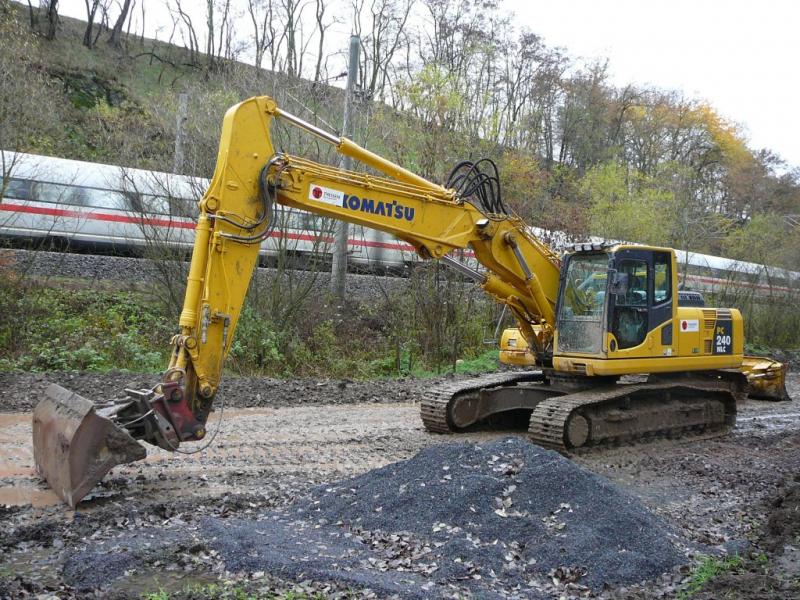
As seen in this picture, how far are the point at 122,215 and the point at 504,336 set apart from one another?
35.2 feet

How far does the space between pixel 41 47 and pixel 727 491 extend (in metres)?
36.3

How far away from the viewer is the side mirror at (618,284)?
880cm

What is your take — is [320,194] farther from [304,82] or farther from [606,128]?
[606,128]

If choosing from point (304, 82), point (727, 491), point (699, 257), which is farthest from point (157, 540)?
point (699, 257)

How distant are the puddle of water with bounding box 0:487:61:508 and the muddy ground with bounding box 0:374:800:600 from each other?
19mm

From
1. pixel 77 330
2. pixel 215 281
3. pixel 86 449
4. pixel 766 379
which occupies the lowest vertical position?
pixel 86 449

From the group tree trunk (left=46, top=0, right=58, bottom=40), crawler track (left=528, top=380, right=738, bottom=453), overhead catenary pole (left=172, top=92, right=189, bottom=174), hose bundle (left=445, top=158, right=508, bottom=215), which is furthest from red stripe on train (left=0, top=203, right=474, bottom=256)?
tree trunk (left=46, top=0, right=58, bottom=40)

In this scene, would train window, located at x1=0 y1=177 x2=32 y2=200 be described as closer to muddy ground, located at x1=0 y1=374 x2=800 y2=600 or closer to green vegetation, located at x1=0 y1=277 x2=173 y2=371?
green vegetation, located at x1=0 y1=277 x2=173 y2=371

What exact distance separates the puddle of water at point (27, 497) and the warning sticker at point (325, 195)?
3.40m

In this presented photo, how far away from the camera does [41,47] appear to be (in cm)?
3475

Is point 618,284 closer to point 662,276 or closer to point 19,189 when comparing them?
point 662,276

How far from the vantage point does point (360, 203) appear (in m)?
7.36

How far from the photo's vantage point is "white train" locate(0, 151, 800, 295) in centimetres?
1529

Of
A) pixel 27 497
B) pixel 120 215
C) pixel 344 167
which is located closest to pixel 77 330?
pixel 120 215
